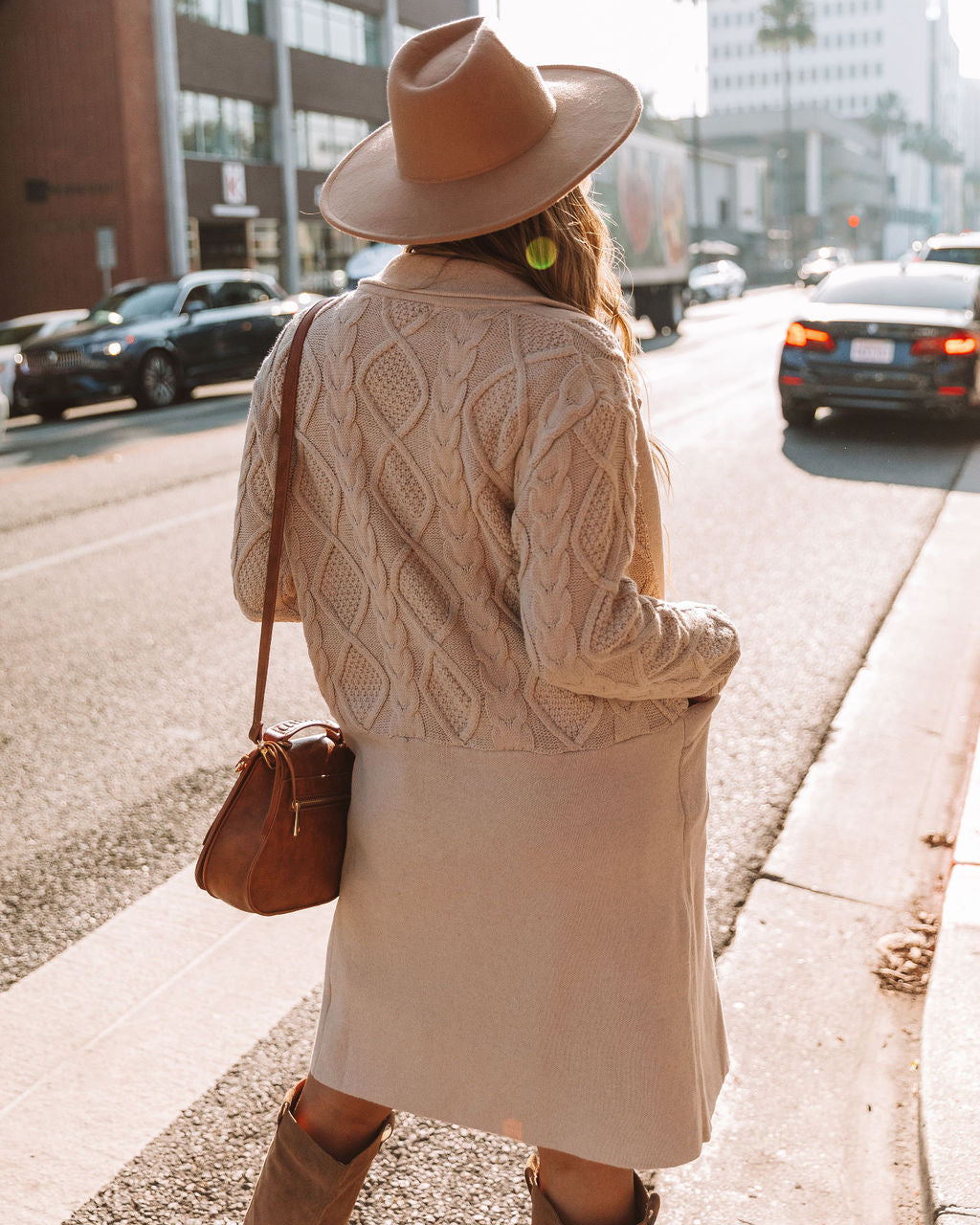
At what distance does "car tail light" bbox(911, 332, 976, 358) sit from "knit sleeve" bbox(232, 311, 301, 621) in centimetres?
1023

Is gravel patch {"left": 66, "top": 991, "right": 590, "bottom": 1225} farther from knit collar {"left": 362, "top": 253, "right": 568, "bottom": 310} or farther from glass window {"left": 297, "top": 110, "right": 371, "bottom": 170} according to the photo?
glass window {"left": 297, "top": 110, "right": 371, "bottom": 170}

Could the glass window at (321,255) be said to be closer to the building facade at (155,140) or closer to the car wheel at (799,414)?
the building facade at (155,140)

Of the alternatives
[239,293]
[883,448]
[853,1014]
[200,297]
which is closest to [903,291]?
[883,448]

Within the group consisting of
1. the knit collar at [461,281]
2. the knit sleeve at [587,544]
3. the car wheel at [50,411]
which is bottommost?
the car wheel at [50,411]

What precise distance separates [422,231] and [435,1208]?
171cm

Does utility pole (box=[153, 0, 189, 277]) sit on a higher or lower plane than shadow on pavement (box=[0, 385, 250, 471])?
higher

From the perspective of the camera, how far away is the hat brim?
1577 millimetres

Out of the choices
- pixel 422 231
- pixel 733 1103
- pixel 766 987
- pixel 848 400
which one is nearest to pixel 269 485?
pixel 422 231

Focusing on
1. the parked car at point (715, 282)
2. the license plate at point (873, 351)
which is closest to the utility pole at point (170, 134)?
the parked car at point (715, 282)

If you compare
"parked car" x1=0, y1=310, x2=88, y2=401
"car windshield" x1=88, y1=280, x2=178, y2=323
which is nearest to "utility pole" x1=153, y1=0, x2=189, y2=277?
"parked car" x1=0, y1=310, x2=88, y2=401

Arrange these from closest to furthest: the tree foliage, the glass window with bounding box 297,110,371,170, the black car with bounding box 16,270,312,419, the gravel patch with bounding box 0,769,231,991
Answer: the gravel patch with bounding box 0,769,231,991 < the black car with bounding box 16,270,312,419 < the glass window with bounding box 297,110,371,170 < the tree foliage

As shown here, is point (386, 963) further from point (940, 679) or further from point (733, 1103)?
point (940, 679)

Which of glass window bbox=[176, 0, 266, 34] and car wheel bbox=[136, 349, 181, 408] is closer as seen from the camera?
car wheel bbox=[136, 349, 181, 408]

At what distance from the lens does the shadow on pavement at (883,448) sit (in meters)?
10.1
